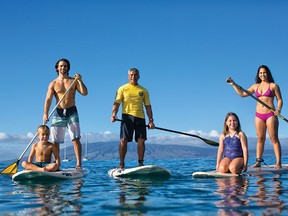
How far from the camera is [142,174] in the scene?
10062 mm

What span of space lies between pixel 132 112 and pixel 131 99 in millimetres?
342

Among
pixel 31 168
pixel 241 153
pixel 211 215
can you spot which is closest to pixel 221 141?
pixel 241 153

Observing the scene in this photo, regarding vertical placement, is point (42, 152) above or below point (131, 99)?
below

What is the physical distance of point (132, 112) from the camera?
36.0 feet

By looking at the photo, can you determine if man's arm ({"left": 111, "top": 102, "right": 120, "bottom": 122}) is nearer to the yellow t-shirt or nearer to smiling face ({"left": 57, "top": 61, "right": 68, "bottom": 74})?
the yellow t-shirt

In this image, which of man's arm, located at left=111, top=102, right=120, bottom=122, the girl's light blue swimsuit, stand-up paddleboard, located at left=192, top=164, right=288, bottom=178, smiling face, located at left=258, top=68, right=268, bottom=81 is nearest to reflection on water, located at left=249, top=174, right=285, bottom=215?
stand-up paddleboard, located at left=192, top=164, right=288, bottom=178

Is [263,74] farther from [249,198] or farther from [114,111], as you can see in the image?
[249,198]

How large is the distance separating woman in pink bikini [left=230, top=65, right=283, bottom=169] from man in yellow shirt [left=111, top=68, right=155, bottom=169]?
2.64m

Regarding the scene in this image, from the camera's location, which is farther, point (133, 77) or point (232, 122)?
point (133, 77)

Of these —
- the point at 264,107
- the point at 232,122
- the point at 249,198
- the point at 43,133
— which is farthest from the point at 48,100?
the point at 249,198

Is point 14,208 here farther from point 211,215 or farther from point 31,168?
point 31,168

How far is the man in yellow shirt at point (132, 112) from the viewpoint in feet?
35.8

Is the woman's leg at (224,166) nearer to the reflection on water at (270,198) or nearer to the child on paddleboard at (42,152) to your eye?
the reflection on water at (270,198)

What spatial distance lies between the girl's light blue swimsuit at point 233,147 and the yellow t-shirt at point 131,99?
7.80 ft
